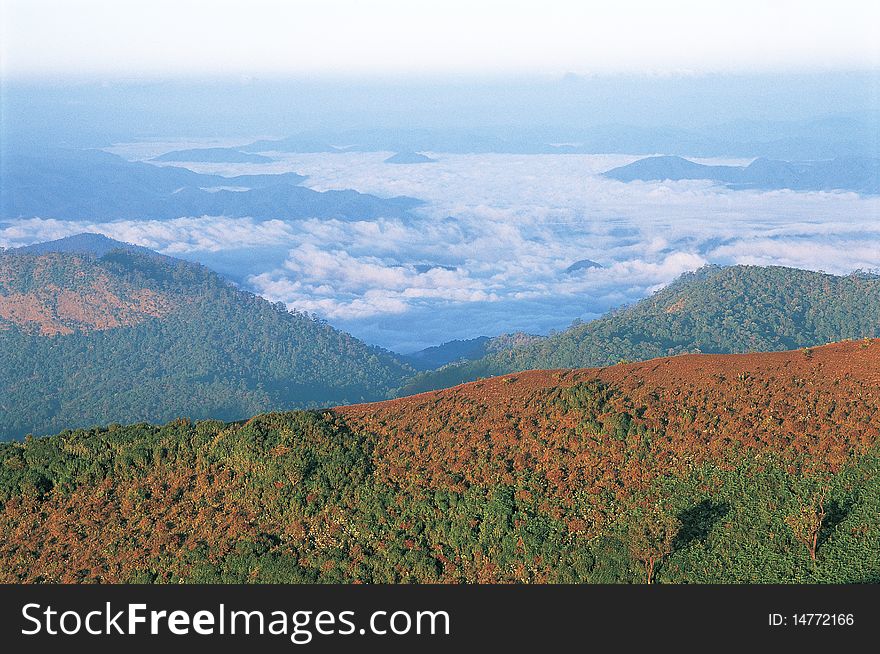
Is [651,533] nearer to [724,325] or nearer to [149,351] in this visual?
[724,325]

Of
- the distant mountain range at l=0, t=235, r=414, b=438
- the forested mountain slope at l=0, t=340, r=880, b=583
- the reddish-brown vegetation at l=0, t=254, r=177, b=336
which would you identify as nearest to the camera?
the forested mountain slope at l=0, t=340, r=880, b=583

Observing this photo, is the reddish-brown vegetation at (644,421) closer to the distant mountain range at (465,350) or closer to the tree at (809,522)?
the tree at (809,522)

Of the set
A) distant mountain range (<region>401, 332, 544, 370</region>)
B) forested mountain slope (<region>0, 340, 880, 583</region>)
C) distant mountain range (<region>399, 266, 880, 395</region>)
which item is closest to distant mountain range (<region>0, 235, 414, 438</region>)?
distant mountain range (<region>401, 332, 544, 370</region>)

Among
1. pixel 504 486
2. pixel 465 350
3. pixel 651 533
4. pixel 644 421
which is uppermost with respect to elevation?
pixel 644 421

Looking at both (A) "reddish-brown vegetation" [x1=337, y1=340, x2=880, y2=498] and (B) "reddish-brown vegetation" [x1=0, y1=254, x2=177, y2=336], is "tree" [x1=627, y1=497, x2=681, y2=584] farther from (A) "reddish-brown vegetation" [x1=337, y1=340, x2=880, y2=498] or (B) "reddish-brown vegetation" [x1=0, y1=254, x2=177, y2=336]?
(B) "reddish-brown vegetation" [x1=0, y1=254, x2=177, y2=336]

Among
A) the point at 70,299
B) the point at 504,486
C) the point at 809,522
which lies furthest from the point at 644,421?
the point at 70,299

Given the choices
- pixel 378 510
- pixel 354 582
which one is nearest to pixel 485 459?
pixel 378 510

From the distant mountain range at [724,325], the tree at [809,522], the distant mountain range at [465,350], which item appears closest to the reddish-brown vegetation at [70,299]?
the distant mountain range at [465,350]

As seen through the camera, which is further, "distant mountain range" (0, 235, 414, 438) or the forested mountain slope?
"distant mountain range" (0, 235, 414, 438)
